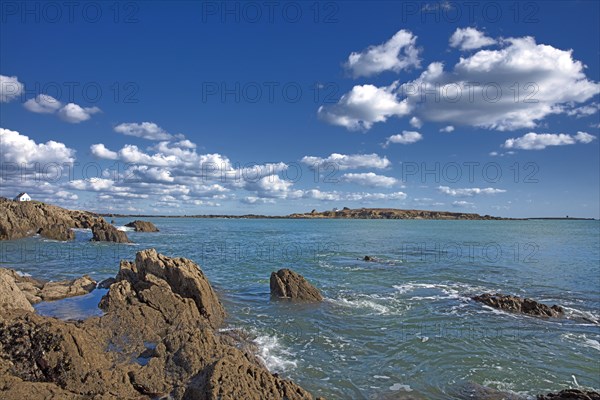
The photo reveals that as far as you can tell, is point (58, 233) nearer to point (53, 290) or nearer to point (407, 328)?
point (53, 290)

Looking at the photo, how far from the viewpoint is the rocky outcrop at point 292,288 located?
759 inches

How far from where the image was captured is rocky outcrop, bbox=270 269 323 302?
19.3 meters

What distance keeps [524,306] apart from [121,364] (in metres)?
18.0

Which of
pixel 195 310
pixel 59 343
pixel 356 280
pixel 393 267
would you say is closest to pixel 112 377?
pixel 59 343

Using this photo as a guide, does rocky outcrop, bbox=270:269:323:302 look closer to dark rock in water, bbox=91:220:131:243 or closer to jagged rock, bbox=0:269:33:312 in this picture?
jagged rock, bbox=0:269:33:312

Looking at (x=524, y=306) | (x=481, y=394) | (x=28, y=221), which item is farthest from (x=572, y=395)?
(x=28, y=221)

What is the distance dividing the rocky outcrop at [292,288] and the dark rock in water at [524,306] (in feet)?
29.5

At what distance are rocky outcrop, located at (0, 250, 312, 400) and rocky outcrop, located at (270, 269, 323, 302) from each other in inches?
279

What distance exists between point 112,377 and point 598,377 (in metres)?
13.5

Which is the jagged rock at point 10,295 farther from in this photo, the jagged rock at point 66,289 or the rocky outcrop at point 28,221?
the rocky outcrop at point 28,221

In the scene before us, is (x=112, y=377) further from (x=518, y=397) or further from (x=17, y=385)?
(x=518, y=397)

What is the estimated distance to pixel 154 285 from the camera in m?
14.6

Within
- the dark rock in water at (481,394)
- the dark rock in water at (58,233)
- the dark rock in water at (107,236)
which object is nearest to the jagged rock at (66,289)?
the dark rock in water at (481,394)

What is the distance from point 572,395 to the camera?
9.19 m
